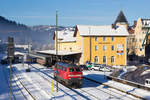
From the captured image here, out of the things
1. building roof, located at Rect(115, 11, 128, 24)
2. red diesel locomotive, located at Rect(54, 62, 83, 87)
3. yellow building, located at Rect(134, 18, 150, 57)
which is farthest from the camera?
building roof, located at Rect(115, 11, 128, 24)

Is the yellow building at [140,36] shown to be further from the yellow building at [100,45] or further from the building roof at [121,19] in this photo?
the yellow building at [100,45]

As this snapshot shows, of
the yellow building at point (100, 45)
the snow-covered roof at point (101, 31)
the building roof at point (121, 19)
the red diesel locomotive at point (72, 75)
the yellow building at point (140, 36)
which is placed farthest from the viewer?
the building roof at point (121, 19)

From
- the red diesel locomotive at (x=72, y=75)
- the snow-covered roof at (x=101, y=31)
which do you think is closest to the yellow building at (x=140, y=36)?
the snow-covered roof at (x=101, y=31)

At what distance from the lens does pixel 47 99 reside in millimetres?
21562

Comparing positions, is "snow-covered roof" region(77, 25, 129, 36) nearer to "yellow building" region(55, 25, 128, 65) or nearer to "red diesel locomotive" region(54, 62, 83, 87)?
"yellow building" region(55, 25, 128, 65)

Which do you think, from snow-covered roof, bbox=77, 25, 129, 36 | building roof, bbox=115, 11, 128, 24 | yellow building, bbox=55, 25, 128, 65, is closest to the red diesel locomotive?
yellow building, bbox=55, 25, 128, 65

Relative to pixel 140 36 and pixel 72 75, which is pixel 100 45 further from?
pixel 72 75

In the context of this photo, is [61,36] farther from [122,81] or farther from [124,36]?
[122,81]

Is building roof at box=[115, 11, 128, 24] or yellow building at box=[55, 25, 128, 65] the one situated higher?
building roof at box=[115, 11, 128, 24]

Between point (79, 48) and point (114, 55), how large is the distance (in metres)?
10.4

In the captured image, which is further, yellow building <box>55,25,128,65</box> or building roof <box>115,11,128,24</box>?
building roof <box>115,11,128,24</box>

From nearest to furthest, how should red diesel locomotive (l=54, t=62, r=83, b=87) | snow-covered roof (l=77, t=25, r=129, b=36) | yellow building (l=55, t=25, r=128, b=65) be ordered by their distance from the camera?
red diesel locomotive (l=54, t=62, r=83, b=87), yellow building (l=55, t=25, r=128, b=65), snow-covered roof (l=77, t=25, r=129, b=36)

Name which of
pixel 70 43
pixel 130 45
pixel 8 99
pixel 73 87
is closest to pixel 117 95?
pixel 73 87

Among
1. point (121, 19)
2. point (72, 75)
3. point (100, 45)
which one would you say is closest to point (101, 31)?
point (100, 45)
